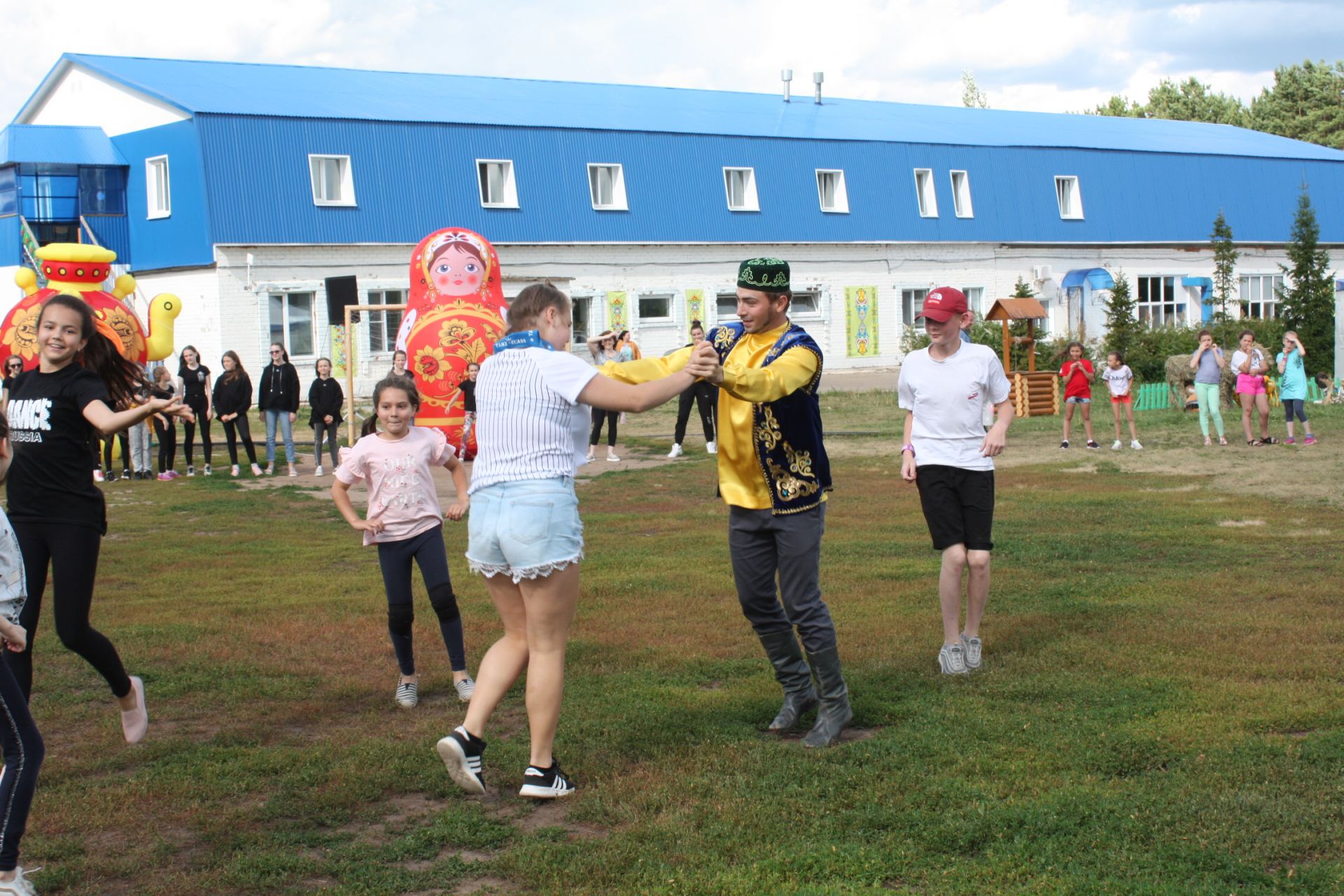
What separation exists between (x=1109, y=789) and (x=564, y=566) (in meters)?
2.27

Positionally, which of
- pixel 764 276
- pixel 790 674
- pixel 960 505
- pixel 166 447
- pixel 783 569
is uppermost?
pixel 764 276

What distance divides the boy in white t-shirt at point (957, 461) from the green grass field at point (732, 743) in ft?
1.18

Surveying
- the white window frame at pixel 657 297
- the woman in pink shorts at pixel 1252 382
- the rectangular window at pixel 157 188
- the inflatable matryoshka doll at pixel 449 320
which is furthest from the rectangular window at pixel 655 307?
the inflatable matryoshka doll at pixel 449 320

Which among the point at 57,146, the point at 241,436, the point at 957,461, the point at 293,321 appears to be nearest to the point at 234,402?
the point at 241,436

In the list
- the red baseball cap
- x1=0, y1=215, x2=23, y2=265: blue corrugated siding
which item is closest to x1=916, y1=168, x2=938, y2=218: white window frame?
x1=0, y1=215, x2=23, y2=265: blue corrugated siding

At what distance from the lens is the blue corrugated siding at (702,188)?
31453 millimetres

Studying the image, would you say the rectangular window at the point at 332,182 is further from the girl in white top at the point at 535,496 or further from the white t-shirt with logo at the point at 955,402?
the girl in white top at the point at 535,496

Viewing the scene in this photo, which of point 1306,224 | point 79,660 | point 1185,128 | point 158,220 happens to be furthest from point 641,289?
point 79,660

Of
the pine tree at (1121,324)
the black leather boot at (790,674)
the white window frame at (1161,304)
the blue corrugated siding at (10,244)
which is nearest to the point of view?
the black leather boot at (790,674)

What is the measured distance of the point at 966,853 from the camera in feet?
16.1

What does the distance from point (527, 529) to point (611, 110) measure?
112 ft

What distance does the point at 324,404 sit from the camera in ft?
64.8

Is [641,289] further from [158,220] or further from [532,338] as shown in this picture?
[532,338]

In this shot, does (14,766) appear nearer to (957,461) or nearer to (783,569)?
(783,569)
